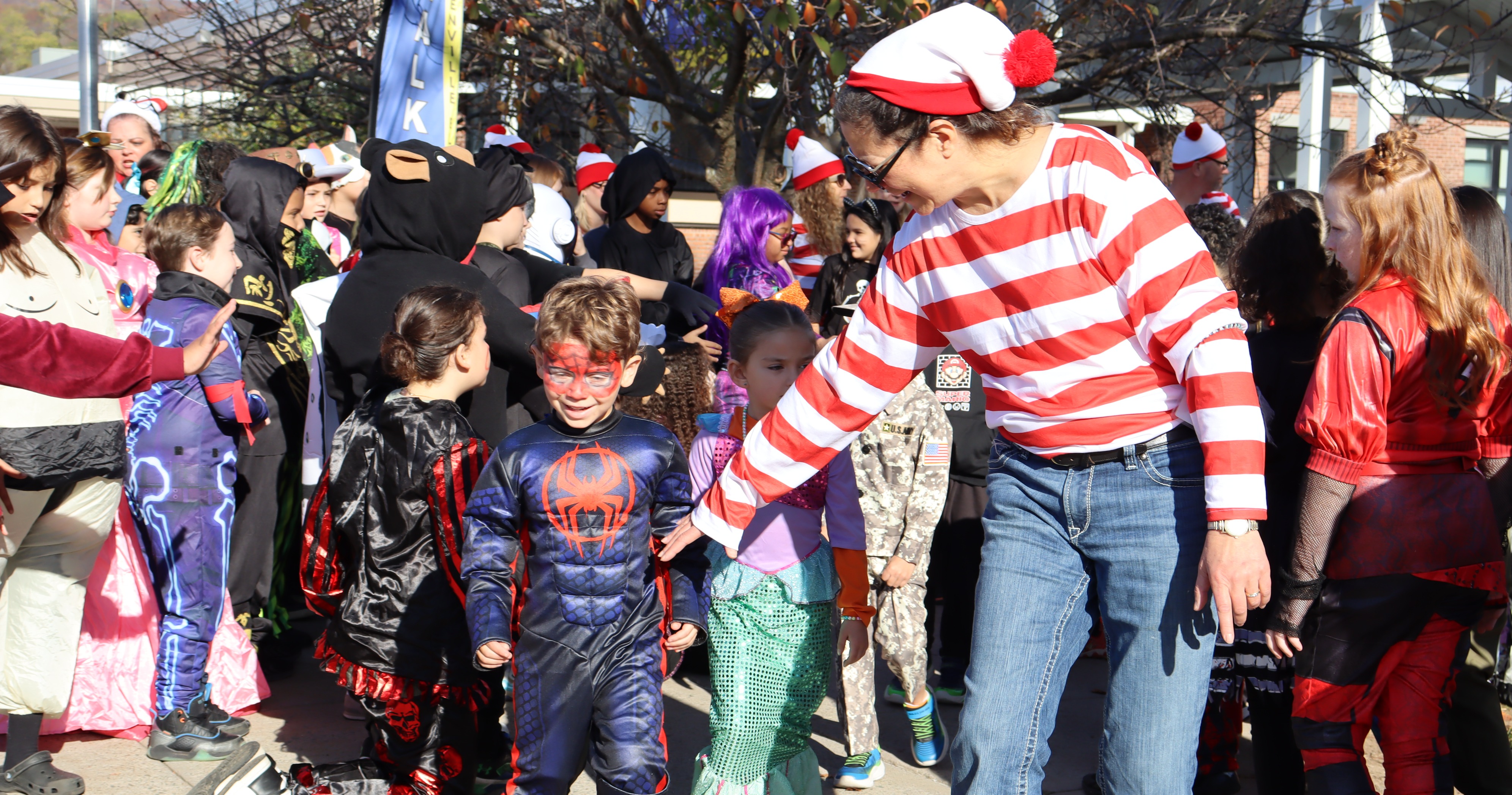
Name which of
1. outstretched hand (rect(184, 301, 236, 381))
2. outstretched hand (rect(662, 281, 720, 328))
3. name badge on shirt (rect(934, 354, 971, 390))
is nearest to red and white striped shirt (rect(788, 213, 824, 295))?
outstretched hand (rect(662, 281, 720, 328))

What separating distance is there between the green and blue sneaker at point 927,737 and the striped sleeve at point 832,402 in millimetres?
1669

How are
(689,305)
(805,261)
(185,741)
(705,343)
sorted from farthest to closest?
(805,261) < (689,305) < (705,343) < (185,741)

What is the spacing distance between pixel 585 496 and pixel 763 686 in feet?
2.37

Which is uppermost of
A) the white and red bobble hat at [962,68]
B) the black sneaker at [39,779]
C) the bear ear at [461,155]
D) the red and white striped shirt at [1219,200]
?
the red and white striped shirt at [1219,200]

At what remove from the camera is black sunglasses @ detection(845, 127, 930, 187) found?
7.36 ft

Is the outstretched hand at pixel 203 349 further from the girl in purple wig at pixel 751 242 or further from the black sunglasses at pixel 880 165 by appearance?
the girl in purple wig at pixel 751 242

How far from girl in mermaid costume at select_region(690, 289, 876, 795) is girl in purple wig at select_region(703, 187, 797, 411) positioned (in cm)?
160

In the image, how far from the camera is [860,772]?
3.82m

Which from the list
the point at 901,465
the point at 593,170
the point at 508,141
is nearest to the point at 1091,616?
the point at 901,465

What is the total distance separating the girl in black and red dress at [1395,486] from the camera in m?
2.74

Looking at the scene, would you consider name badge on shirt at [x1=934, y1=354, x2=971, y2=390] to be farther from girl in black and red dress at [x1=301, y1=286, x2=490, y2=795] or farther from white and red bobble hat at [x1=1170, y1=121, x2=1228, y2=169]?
white and red bobble hat at [x1=1170, y1=121, x2=1228, y2=169]

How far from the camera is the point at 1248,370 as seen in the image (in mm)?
2107

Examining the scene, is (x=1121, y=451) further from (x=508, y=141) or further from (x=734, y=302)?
(x=508, y=141)

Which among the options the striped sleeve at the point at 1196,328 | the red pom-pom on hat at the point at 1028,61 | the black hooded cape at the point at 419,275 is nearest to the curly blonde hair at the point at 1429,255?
the striped sleeve at the point at 1196,328
